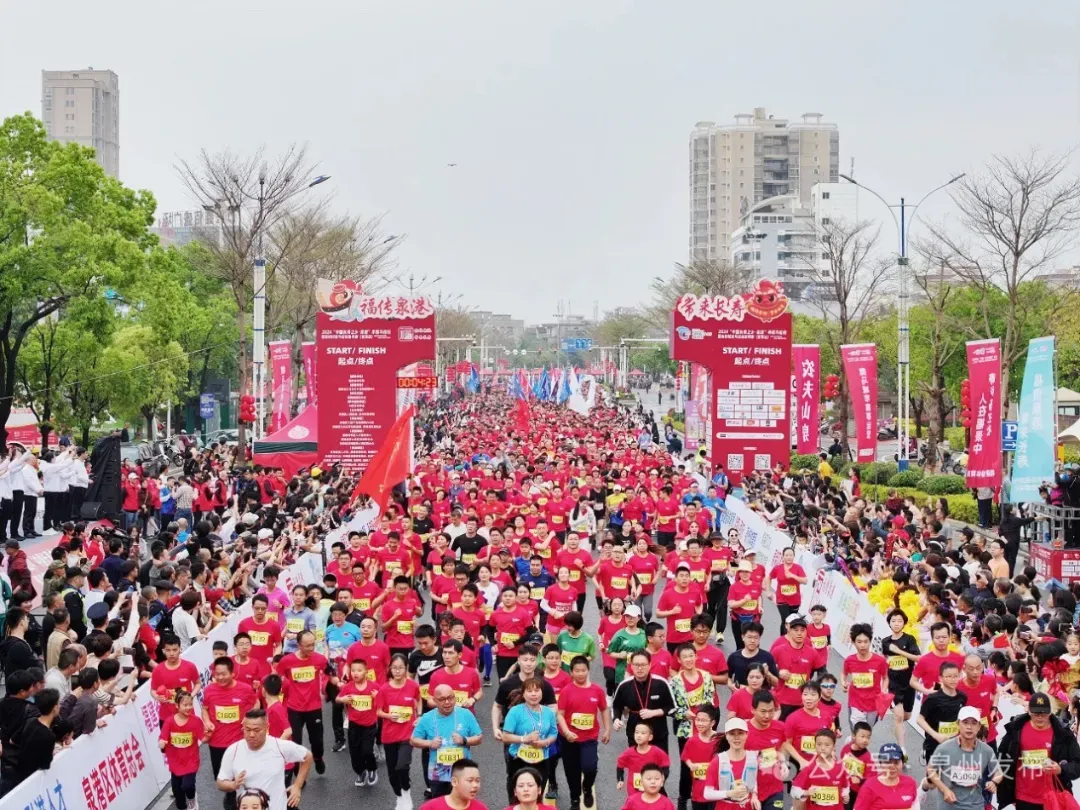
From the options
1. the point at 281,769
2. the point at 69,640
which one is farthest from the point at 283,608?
the point at 281,769

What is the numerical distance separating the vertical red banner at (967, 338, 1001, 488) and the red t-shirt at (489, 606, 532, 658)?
11.6m

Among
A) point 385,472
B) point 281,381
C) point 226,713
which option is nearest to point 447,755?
point 226,713

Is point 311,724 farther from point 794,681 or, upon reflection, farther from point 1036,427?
point 1036,427

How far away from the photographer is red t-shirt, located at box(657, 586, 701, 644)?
39.3 ft

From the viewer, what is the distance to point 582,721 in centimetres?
901

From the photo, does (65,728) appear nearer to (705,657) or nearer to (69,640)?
(69,640)

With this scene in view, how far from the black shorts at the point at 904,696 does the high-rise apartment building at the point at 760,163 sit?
13354 cm

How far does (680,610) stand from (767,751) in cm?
389

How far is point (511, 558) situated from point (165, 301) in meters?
22.4

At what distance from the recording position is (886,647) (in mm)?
11047

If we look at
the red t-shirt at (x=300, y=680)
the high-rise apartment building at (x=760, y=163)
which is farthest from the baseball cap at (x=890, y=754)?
the high-rise apartment building at (x=760, y=163)

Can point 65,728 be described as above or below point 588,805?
above

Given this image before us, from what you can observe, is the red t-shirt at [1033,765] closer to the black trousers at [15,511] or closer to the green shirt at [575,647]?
the green shirt at [575,647]

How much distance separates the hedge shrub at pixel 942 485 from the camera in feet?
94.6
